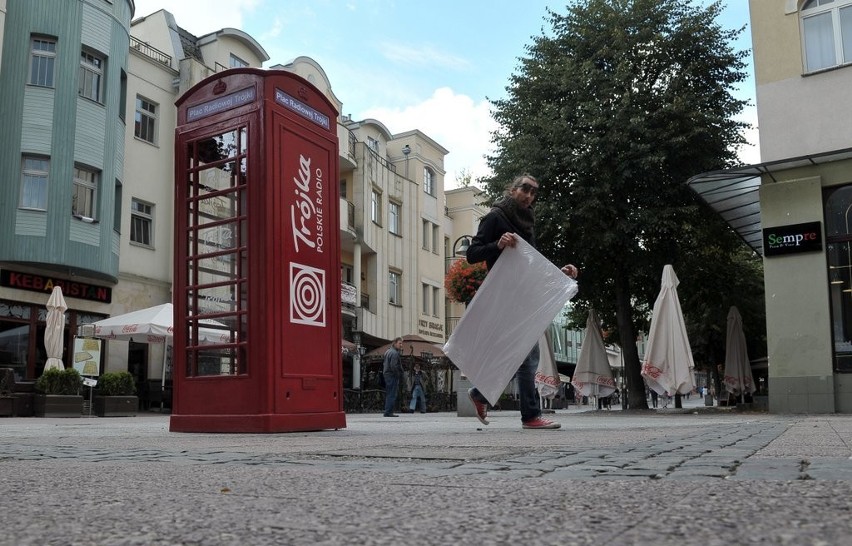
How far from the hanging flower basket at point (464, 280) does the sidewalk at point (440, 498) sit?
1899 cm

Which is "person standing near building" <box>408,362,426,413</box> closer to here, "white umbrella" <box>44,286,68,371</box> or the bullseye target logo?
"white umbrella" <box>44,286,68,371</box>

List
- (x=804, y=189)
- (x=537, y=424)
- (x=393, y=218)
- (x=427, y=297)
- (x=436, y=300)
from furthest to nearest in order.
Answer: (x=436, y=300) < (x=427, y=297) < (x=393, y=218) < (x=804, y=189) < (x=537, y=424)

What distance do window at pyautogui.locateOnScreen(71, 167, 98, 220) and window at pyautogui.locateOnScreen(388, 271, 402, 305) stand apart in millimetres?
17629

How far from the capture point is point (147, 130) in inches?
1051

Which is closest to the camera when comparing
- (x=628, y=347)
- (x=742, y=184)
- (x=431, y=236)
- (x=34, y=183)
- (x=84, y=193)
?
(x=742, y=184)

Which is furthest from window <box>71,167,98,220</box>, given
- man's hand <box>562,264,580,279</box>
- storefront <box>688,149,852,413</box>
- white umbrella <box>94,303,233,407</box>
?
man's hand <box>562,264,580,279</box>

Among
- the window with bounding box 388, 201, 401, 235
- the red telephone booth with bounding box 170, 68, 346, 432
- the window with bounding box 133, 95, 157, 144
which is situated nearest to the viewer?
the red telephone booth with bounding box 170, 68, 346, 432

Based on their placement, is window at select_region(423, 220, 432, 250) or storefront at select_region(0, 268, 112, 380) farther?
window at select_region(423, 220, 432, 250)

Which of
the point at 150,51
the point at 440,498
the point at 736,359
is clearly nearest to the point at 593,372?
the point at 736,359

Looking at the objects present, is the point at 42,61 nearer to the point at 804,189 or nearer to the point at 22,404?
the point at 22,404

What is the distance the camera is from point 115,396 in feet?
60.8

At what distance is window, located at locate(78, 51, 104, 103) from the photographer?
23516 mm

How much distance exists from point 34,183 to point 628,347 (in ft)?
53.0

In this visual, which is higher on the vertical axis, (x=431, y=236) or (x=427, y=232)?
(x=427, y=232)
